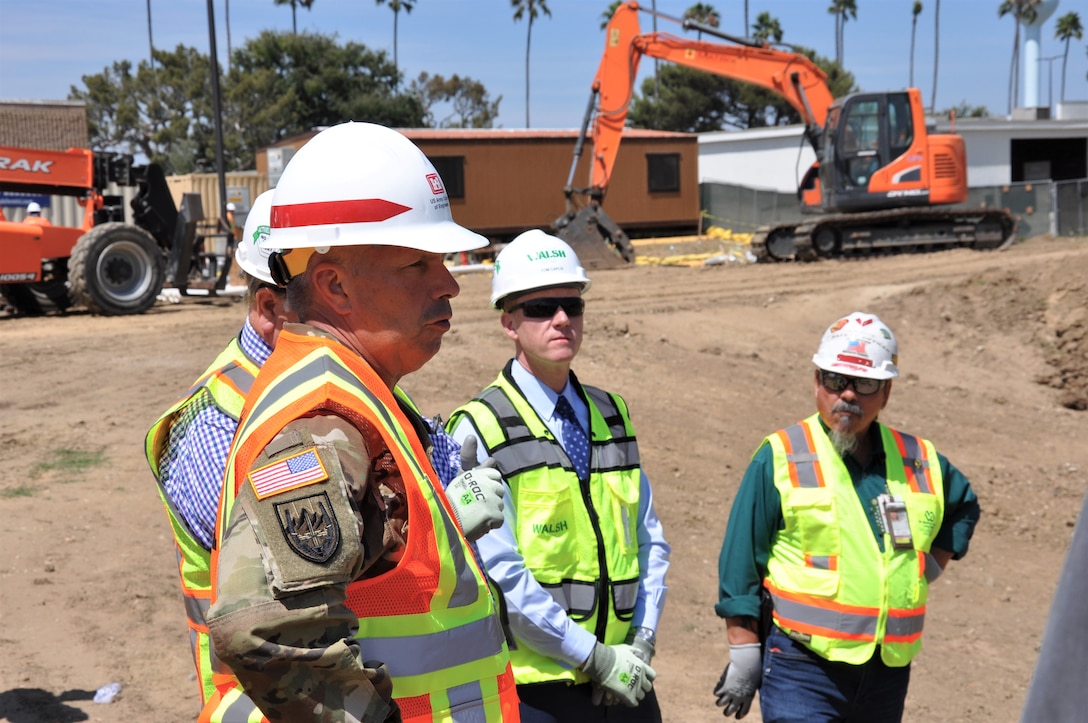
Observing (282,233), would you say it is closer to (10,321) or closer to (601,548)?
(601,548)

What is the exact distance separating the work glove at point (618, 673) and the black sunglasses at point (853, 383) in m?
1.31

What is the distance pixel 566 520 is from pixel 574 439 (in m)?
0.31

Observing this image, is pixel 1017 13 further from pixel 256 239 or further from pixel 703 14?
pixel 256 239

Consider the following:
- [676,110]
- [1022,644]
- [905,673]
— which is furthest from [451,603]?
[676,110]

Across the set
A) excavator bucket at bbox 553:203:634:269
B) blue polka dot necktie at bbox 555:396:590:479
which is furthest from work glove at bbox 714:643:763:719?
excavator bucket at bbox 553:203:634:269

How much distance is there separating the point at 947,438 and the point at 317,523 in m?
12.1

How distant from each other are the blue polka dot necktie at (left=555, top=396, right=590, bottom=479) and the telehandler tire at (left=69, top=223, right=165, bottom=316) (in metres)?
14.0

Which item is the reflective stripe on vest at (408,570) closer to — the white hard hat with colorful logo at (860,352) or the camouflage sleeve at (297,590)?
the camouflage sleeve at (297,590)

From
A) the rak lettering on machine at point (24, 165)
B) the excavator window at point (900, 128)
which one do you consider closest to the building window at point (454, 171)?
the excavator window at point (900, 128)

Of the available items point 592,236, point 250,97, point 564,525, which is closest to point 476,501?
point 564,525

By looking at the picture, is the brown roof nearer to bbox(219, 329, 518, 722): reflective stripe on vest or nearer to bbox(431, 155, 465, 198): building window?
bbox(431, 155, 465, 198): building window

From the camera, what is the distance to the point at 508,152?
32469mm

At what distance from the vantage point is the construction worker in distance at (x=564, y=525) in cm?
353

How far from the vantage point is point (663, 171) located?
1399 inches
